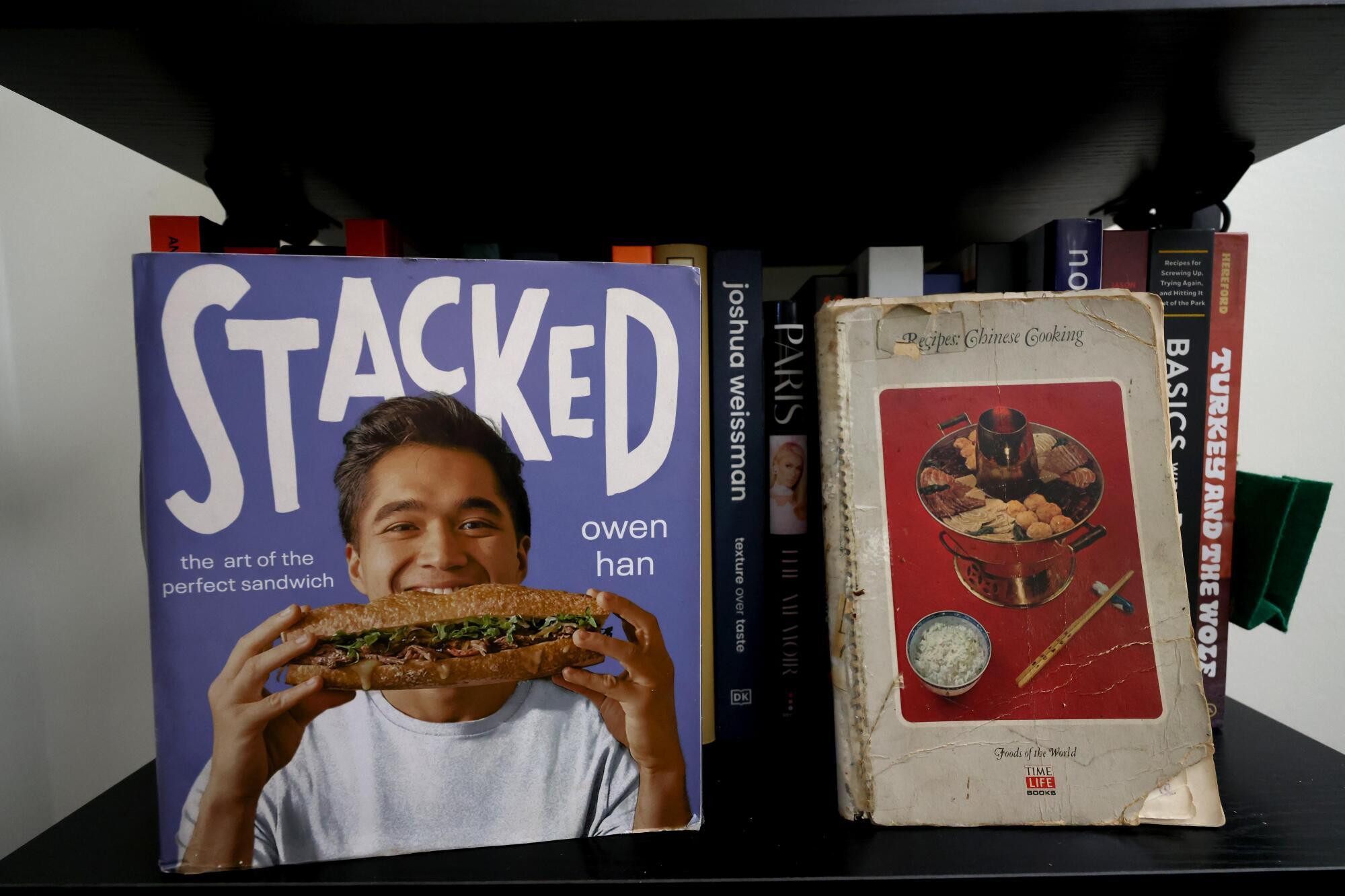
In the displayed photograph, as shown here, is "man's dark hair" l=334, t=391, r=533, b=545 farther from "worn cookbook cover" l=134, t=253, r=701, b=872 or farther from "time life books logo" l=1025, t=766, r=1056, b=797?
"time life books logo" l=1025, t=766, r=1056, b=797

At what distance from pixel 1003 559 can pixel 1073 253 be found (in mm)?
268

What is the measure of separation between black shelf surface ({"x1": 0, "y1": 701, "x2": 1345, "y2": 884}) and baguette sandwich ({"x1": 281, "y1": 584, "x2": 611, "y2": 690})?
0.41 ft

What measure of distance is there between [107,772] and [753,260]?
1024 mm

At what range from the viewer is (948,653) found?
1.76 ft

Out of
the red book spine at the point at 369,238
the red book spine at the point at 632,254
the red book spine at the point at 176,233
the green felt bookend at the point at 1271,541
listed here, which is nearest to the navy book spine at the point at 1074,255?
the green felt bookend at the point at 1271,541

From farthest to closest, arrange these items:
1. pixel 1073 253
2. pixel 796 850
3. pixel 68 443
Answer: pixel 68 443 → pixel 1073 253 → pixel 796 850

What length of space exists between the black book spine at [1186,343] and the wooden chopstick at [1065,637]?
4.6 inches

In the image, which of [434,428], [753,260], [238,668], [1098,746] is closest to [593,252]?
[753,260]

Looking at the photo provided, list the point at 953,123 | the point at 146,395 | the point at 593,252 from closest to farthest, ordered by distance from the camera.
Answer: the point at 146,395
the point at 953,123
the point at 593,252

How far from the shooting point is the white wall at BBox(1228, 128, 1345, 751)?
929 millimetres

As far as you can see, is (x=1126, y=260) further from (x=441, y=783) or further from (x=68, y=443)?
(x=68, y=443)

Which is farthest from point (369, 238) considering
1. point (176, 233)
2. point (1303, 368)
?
point (1303, 368)

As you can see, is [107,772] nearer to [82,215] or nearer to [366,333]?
[82,215]

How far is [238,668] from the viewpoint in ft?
1.62
